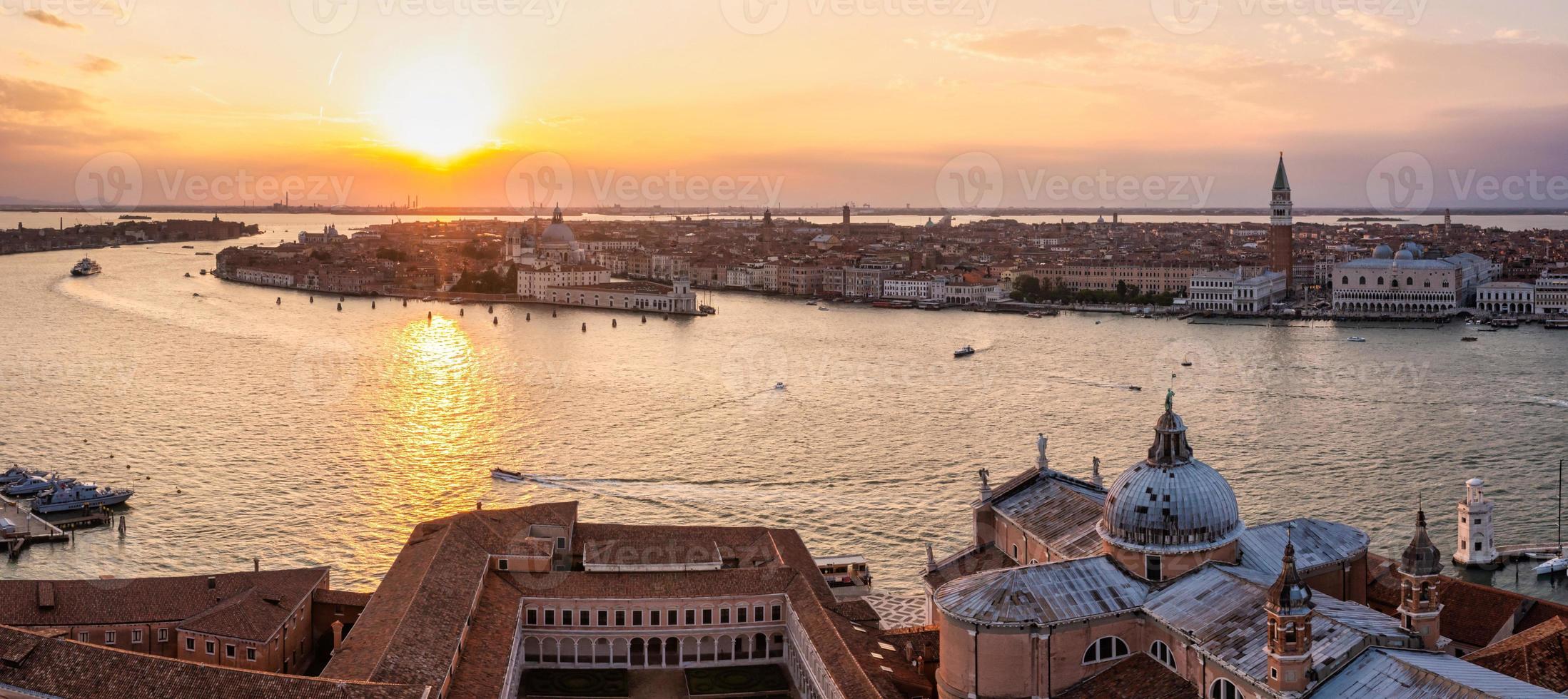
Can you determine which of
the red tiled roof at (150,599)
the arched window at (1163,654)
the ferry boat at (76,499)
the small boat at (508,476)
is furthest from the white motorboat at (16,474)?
the arched window at (1163,654)

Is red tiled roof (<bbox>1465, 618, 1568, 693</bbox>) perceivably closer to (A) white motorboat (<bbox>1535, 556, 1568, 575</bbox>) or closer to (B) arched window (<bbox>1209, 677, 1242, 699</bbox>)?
(B) arched window (<bbox>1209, 677, 1242, 699</bbox>)

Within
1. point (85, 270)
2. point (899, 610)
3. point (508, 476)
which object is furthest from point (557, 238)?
point (899, 610)

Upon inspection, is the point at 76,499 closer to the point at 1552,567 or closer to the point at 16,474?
the point at 16,474

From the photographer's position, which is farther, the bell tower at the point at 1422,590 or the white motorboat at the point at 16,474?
the white motorboat at the point at 16,474

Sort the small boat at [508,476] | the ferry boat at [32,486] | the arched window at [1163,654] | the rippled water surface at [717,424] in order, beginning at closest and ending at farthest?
the arched window at [1163,654] < the rippled water surface at [717,424] < the ferry boat at [32,486] < the small boat at [508,476]

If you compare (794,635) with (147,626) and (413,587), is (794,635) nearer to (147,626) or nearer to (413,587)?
(413,587)

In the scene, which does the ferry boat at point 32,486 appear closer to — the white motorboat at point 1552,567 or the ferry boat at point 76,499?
the ferry boat at point 76,499
